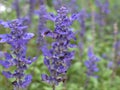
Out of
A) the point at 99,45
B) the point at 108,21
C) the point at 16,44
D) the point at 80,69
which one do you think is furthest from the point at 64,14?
the point at 108,21

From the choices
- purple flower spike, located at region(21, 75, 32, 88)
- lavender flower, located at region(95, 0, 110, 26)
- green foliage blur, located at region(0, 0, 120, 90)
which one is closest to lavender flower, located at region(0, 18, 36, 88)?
purple flower spike, located at region(21, 75, 32, 88)

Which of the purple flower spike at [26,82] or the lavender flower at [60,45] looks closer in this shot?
the lavender flower at [60,45]

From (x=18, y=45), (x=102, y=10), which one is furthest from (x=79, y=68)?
(x=18, y=45)

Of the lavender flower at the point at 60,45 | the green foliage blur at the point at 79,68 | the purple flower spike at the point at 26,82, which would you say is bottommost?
the green foliage blur at the point at 79,68

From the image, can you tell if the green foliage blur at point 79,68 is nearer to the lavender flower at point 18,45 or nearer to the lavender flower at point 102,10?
the lavender flower at point 102,10

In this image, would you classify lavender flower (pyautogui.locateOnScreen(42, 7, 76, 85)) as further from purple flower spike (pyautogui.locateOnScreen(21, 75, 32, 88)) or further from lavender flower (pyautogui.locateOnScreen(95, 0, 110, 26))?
lavender flower (pyautogui.locateOnScreen(95, 0, 110, 26))

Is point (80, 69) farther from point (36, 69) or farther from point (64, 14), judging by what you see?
point (64, 14)

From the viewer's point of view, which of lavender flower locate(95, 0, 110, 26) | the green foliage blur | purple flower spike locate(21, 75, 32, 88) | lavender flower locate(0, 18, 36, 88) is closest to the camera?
lavender flower locate(0, 18, 36, 88)

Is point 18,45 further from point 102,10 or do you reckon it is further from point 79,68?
point 102,10

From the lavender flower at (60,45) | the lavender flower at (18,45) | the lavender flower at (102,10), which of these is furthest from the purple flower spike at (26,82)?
the lavender flower at (102,10)
